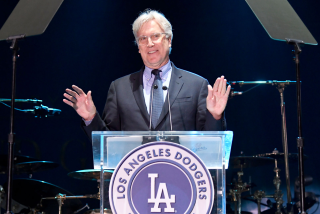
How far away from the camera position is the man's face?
7.20ft

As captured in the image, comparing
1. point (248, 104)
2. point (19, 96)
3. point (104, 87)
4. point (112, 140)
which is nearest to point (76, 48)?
point (104, 87)

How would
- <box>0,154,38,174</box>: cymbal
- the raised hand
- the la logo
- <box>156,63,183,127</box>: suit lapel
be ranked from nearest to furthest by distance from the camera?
the la logo → the raised hand → <box>156,63,183,127</box>: suit lapel → <box>0,154,38,174</box>: cymbal

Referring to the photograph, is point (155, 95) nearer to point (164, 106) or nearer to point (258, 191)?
point (164, 106)

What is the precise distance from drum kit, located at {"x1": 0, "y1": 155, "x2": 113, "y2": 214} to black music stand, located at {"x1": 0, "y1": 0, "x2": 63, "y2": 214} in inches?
73.9

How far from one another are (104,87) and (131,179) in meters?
3.32

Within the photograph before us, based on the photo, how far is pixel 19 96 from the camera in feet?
14.9

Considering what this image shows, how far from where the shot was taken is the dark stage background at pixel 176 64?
4.53m

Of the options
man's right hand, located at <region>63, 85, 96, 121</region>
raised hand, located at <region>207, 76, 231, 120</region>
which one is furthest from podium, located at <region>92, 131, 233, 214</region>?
man's right hand, located at <region>63, 85, 96, 121</region>

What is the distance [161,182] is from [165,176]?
0.03m

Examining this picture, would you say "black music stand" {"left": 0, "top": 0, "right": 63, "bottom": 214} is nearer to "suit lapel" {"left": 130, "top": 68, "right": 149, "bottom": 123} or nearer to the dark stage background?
"suit lapel" {"left": 130, "top": 68, "right": 149, "bottom": 123}

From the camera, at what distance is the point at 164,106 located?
80.7 inches

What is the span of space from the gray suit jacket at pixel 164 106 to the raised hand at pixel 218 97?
327 mm

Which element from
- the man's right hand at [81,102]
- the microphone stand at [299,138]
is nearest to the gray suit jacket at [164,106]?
the man's right hand at [81,102]

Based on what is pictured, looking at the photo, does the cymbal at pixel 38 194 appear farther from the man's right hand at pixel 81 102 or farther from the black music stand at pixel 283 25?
the black music stand at pixel 283 25
